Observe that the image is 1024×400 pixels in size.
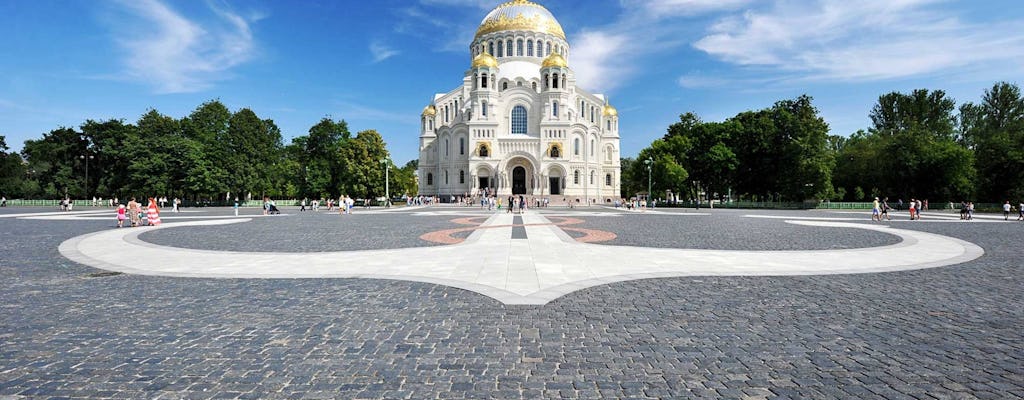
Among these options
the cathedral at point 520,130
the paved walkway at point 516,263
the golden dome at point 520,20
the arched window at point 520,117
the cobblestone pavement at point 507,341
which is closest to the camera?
the cobblestone pavement at point 507,341

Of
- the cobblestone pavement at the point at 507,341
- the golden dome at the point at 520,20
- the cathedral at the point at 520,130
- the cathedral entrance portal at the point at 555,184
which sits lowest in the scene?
the cobblestone pavement at the point at 507,341

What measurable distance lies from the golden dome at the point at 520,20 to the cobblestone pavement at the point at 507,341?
80.0m

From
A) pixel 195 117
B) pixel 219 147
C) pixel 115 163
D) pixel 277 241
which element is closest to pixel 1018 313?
pixel 277 241

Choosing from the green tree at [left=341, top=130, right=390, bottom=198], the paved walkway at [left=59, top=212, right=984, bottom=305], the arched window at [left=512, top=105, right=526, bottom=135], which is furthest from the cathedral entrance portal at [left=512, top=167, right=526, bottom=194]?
the paved walkway at [left=59, top=212, right=984, bottom=305]

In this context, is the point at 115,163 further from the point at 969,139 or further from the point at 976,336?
the point at 969,139

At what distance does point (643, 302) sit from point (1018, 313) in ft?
14.3

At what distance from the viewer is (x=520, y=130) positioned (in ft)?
247

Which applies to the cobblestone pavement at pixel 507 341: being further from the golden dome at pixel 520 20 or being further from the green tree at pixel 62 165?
the golden dome at pixel 520 20

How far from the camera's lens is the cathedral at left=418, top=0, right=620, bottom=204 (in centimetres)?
7144

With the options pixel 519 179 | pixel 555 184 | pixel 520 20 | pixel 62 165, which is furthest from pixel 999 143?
pixel 62 165

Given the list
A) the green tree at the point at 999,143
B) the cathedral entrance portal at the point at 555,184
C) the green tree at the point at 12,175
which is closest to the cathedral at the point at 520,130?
the cathedral entrance portal at the point at 555,184

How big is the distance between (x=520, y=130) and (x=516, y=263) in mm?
66628

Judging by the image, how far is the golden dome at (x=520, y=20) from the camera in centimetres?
8212

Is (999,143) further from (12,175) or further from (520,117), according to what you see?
(12,175)
